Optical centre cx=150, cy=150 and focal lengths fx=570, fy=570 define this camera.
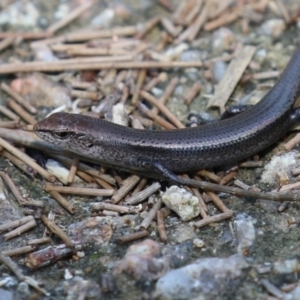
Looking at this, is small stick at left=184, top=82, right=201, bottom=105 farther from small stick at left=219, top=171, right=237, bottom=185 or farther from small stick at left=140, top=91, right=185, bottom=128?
small stick at left=219, top=171, right=237, bottom=185

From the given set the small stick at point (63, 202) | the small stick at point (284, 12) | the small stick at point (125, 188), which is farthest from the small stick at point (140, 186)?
the small stick at point (284, 12)

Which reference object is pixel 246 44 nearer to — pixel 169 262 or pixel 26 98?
pixel 26 98

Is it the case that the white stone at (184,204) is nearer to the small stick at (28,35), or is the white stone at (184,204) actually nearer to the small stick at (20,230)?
the small stick at (20,230)

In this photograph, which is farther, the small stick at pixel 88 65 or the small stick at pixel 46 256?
the small stick at pixel 88 65

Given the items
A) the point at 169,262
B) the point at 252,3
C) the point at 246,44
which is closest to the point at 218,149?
the point at 169,262

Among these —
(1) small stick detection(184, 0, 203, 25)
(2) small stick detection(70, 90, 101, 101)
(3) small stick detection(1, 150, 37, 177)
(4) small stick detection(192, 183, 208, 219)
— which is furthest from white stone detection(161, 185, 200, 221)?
(1) small stick detection(184, 0, 203, 25)
